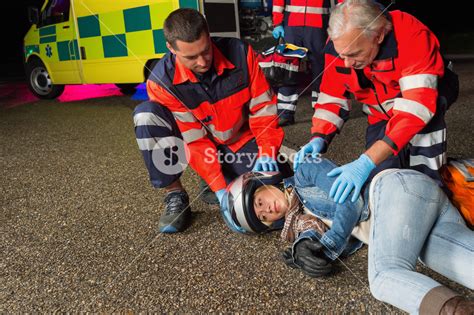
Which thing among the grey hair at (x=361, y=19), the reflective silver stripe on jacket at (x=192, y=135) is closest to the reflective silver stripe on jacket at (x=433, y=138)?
the grey hair at (x=361, y=19)

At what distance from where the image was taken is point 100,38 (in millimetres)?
4590

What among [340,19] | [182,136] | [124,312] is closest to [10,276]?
[124,312]

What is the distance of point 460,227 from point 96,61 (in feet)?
14.7

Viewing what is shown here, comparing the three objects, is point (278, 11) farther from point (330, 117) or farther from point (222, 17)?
point (330, 117)

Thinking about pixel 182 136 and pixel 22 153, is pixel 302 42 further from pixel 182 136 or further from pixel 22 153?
pixel 22 153

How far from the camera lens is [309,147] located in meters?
1.70

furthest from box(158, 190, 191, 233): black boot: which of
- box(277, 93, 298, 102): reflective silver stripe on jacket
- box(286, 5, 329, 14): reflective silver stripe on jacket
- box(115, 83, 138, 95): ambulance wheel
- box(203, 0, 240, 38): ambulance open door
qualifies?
box(115, 83, 138, 95): ambulance wheel

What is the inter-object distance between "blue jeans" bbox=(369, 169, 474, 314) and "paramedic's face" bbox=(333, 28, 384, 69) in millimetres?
434

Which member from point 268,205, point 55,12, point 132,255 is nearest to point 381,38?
point 268,205

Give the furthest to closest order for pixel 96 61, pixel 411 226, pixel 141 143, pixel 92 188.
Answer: pixel 96 61
pixel 92 188
pixel 141 143
pixel 411 226

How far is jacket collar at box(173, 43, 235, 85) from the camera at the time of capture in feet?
5.87

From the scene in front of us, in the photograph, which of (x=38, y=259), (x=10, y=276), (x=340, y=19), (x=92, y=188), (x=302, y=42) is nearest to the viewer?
(x=340, y=19)

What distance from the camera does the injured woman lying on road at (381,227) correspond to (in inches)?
43.2

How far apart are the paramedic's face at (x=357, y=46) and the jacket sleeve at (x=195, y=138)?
0.76 metres
